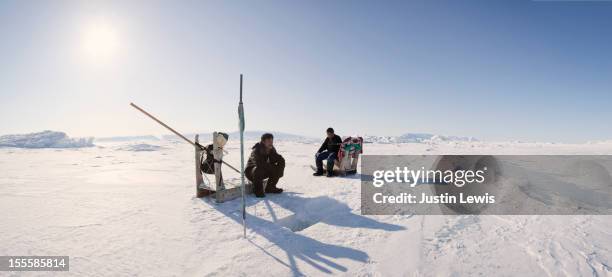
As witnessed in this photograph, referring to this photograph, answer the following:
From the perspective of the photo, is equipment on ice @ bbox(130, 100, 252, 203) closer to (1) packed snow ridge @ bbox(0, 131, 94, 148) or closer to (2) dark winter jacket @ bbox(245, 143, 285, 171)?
(2) dark winter jacket @ bbox(245, 143, 285, 171)

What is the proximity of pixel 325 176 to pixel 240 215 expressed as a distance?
4544 mm

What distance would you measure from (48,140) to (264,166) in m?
39.4

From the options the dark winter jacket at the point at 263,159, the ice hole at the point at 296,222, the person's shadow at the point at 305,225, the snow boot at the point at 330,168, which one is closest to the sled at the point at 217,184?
the person's shadow at the point at 305,225

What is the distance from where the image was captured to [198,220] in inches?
169

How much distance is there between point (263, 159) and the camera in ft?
19.4

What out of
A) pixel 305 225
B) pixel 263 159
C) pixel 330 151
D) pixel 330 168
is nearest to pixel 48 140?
pixel 330 151

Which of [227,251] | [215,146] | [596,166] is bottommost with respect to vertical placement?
[227,251]

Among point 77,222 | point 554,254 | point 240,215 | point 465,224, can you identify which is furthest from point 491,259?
point 77,222

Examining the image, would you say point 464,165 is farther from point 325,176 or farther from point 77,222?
point 77,222

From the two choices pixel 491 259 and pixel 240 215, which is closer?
pixel 491 259

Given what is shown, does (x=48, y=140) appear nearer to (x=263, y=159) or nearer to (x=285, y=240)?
(x=263, y=159)

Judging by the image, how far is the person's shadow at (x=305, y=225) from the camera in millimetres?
3059

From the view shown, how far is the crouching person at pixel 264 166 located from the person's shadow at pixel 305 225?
317 mm

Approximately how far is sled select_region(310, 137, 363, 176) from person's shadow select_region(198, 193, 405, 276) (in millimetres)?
2897
